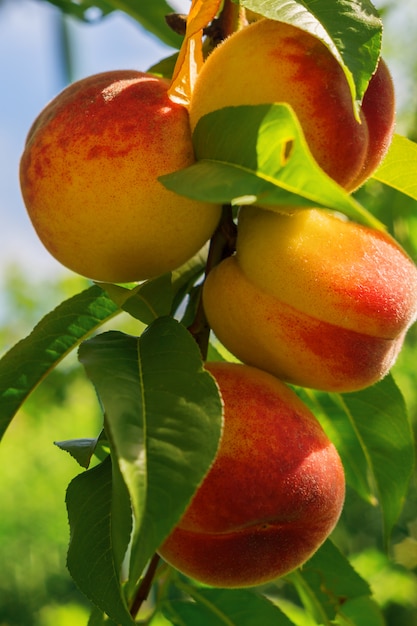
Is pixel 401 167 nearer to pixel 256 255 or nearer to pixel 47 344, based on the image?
pixel 256 255

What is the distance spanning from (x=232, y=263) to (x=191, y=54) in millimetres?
210

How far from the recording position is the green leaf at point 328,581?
1072mm

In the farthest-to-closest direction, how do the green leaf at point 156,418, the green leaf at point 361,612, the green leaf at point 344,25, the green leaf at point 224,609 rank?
the green leaf at point 361,612
the green leaf at point 224,609
the green leaf at point 344,25
the green leaf at point 156,418

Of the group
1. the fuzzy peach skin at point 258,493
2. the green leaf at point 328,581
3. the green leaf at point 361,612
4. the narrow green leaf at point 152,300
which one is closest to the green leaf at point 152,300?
the narrow green leaf at point 152,300

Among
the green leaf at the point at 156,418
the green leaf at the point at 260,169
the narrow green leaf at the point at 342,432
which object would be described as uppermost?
the green leaf at the point at 260,169

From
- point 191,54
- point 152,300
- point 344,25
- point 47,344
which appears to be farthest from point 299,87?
point 47,344

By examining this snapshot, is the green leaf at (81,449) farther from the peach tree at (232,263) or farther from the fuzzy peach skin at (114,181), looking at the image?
the fuzzy peach skin at (114,181)

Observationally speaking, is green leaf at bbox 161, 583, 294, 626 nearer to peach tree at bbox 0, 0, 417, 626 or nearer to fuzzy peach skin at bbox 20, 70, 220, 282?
peach tree at bbox 0, 0, 417, 626

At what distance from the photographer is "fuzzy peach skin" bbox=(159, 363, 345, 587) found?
0.74 m

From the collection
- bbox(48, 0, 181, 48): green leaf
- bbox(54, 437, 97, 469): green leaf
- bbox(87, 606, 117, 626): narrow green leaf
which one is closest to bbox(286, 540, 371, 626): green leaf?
bbox(87, 606, 117, 626): narrow green leaf

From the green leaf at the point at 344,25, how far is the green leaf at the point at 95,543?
0.39 m

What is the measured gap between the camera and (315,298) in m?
0.78

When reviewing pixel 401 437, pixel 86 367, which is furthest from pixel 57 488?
pixel 86 367

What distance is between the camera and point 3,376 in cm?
91
